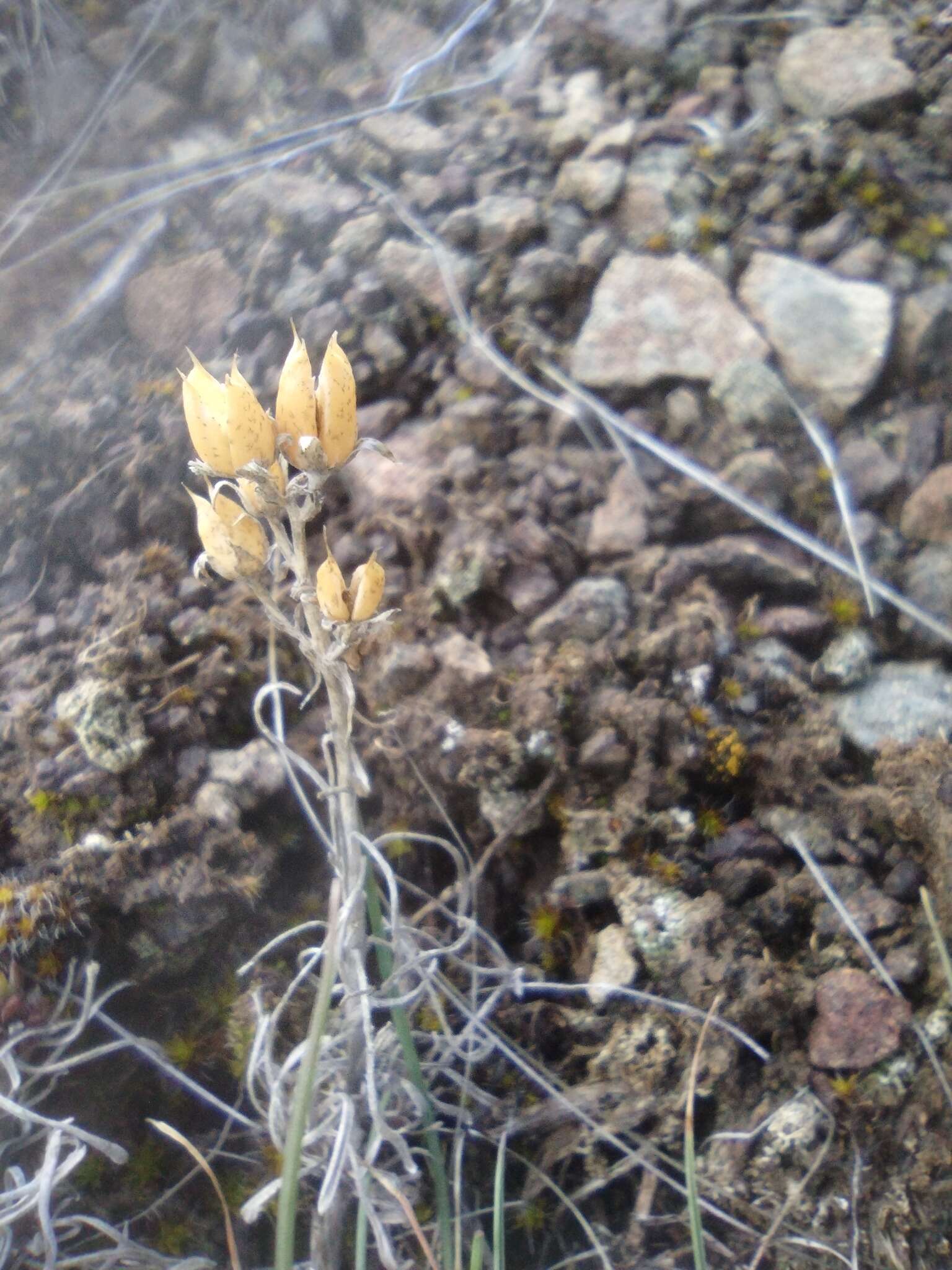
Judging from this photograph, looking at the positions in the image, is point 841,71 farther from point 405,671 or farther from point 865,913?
point 865,913

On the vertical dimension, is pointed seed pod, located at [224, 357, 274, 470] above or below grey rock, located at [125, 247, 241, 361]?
above

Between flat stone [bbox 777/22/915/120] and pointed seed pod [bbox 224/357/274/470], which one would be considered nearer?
pointed seed pod [bbox 224/357/274/470]

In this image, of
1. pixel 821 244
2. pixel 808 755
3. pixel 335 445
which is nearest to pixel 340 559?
pixel 335 445

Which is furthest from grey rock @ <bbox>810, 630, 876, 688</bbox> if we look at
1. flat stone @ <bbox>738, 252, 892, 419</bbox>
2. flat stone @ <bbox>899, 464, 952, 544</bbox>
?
flat stone @ <bbox>738, 252, 892, 419</bbox>

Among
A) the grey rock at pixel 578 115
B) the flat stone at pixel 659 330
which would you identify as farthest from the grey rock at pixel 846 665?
the grey rock at pixel 578 115

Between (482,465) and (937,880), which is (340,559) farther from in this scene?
(937,880)

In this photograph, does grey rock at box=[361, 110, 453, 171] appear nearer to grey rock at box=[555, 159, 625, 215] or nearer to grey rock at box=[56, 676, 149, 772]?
grey rock at box=[555, 159, 625, 215]

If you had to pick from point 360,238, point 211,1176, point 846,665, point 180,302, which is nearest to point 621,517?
point 846,665
